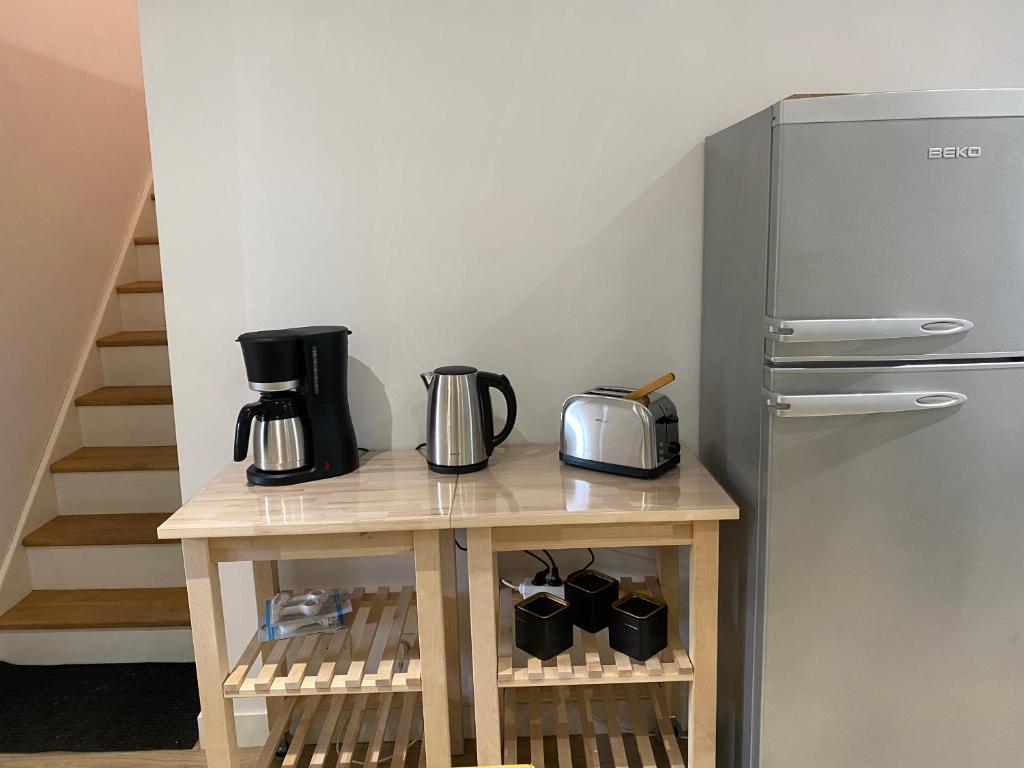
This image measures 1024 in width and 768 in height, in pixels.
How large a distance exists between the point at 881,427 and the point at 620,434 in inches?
20.6

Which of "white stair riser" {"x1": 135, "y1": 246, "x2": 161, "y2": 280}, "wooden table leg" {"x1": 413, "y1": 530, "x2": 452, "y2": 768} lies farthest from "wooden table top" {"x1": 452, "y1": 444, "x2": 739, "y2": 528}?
"white stair riser" {"x1": 135, "y1": 246, "x2": 161, "y2": 280}

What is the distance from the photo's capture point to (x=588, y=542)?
1626mm

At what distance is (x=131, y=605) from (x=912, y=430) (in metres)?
2.32

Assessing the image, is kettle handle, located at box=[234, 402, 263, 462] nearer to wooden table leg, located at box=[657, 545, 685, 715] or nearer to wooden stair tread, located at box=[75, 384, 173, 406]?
wooden table leg, located at box=[657, 545, 685, 715]

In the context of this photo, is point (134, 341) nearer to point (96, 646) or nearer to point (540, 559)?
point (96, 646)

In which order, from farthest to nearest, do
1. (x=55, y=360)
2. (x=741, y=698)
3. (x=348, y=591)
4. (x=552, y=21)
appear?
(x=55, y=360) → (x=348, y=591) → (x=552, y=21) → (x=741, y=698)

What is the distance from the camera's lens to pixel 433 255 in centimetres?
198

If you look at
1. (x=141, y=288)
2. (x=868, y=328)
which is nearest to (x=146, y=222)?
(x=141, y=288)

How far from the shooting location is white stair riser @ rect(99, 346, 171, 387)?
10.2ft

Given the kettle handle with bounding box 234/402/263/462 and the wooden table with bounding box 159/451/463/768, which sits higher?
the kettle handle with bounding box 234/402/263/462

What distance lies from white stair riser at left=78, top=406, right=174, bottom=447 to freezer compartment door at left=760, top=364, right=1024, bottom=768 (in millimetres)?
2276

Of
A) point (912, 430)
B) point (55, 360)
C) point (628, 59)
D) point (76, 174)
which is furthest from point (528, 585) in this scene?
point (76, 174)

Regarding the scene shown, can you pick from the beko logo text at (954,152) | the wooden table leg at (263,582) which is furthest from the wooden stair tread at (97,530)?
the beko logo text at (954,152)

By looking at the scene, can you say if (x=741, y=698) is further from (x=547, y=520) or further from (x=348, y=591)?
(x=348, y=591)
